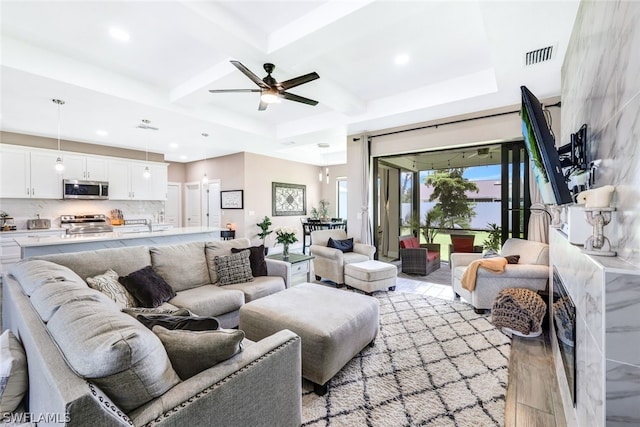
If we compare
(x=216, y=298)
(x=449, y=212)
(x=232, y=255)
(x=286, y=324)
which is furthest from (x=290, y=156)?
(x=286, y=324)

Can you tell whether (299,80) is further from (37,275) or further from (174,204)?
(174,204)

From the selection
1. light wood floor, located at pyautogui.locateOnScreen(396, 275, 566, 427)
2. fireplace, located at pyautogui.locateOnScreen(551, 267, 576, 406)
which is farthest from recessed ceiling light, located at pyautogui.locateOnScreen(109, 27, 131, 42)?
light wood floor, located at pyautogui.locateOnScreen(396, 275, 566, 427)

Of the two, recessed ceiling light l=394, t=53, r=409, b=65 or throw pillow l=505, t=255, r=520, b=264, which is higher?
recessed ceiling light l=394, t=53, r=409, b=65

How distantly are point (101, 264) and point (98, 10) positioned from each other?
2.19m

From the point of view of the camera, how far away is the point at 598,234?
1.26m

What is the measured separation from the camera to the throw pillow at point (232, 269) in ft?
9.98

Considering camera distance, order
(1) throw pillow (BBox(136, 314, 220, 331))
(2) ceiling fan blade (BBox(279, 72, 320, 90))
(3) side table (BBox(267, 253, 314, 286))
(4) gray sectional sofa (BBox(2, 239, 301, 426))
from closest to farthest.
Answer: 1. (4) gray sectional sofa (BBox(2, 239, 301, 426))
2. (1) throw pillow (BBox(136, 314, 220, 331))
3. (2) ceiling fan blade (BBox(279, 72, 320, 90))
4. (3) side table (BBox(267, 253, 314, 286))

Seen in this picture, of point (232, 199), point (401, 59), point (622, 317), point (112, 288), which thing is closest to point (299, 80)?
point (401, 59)

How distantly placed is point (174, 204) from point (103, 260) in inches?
268

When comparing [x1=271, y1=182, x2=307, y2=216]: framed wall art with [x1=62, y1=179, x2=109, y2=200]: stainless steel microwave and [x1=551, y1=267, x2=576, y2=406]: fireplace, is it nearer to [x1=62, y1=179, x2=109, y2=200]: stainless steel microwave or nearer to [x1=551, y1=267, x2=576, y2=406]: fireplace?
[x1=62, y1=179, x2=109, y2=200]: stainless steel microwave

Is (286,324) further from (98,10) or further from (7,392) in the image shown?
(98,10)

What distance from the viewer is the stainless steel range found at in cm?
546

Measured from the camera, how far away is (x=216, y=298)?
8.50 ft

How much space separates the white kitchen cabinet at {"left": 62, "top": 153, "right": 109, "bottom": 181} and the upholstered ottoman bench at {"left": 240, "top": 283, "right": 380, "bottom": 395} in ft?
19.1
